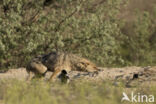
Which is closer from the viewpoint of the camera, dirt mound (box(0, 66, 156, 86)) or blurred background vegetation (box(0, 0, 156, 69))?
dirt mound (box(0, 66, 156, 86))

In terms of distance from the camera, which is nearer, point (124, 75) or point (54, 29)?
point (124, 75)

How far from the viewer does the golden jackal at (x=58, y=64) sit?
10.1 meters

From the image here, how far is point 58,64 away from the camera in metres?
10.2

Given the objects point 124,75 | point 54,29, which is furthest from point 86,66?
point 54,29

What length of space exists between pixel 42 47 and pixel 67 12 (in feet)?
6.32

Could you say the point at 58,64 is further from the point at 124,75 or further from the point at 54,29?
the point at 54,29

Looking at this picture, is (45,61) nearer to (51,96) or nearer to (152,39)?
(51,96)

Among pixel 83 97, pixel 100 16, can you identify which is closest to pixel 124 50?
pixel 100 16

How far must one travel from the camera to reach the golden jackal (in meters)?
10.1

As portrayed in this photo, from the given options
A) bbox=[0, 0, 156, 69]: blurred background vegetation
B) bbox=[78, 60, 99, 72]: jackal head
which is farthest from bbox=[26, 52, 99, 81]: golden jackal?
bbox=[0, 0, 156, 69]: blurred background vegetation

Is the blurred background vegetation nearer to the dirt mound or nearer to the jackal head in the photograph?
the dirt mound

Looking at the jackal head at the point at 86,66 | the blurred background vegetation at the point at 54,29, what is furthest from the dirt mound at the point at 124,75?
the blurred background vegetation at the point at 54,29

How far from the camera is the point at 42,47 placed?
53.2ft

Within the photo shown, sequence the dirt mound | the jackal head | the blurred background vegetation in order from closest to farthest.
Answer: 1. the jackal head
2. the dirt mound
3. the blurred background vegetation
